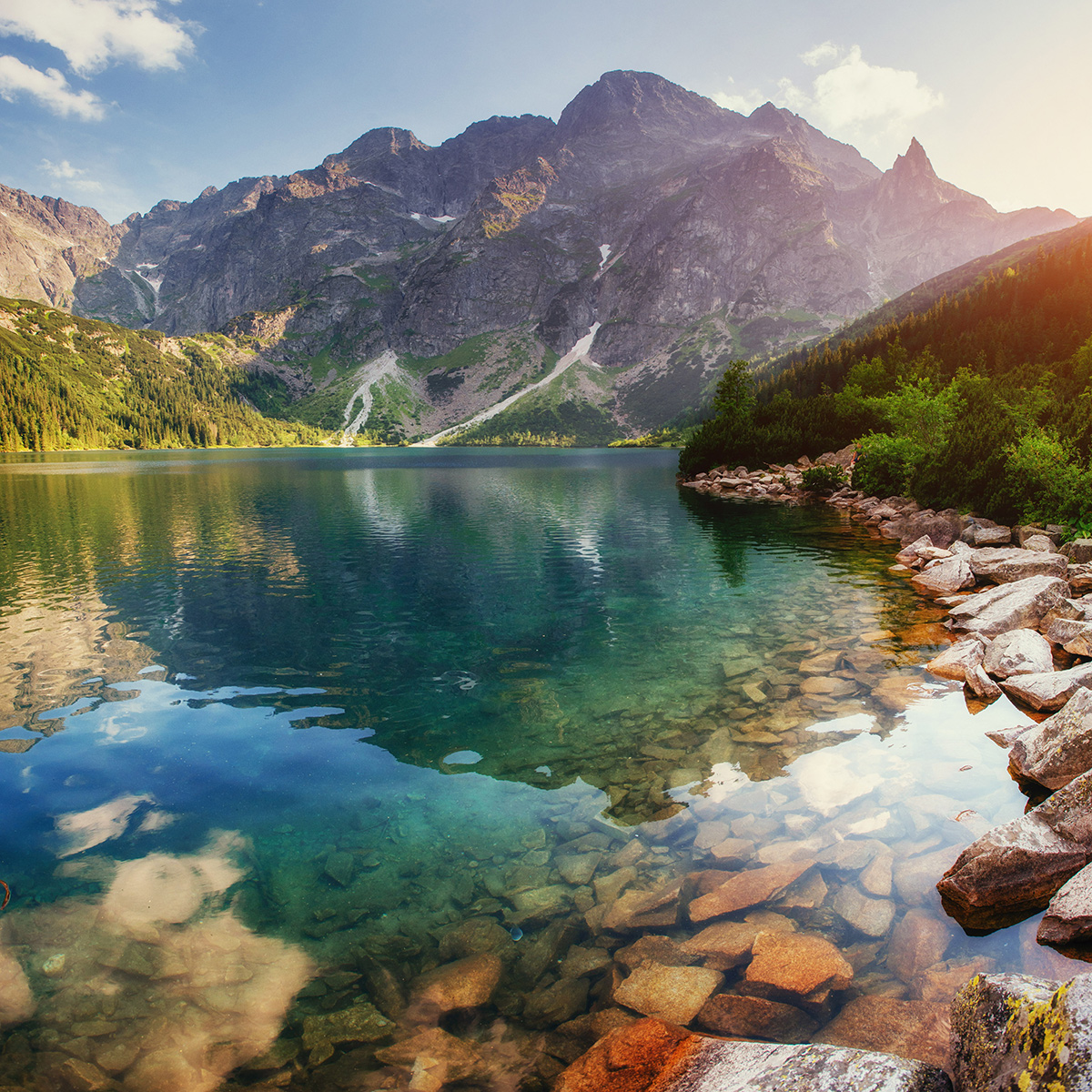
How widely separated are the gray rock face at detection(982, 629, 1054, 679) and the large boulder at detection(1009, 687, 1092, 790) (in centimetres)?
423

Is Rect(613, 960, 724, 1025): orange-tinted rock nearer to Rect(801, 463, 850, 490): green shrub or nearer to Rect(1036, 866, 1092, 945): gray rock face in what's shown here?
Rect(1036, 866, 1092, 945): gray rock face

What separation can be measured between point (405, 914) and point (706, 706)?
26.5 ft

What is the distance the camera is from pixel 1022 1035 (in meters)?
4.05

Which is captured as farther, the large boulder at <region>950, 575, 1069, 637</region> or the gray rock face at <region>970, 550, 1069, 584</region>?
the gray rock face at <region>970, 550, 1069, 584</region>

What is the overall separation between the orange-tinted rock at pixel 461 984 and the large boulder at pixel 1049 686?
1236 centimetres

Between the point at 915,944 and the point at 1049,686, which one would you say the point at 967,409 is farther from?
the point at 915,944

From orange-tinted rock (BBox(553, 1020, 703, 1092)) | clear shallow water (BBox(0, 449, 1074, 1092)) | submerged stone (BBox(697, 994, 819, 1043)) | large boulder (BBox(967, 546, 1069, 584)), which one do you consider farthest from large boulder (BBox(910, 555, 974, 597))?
orange-tinted rock (BBox(553, 1020, 703, 1092))

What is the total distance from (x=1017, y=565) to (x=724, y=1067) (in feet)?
81.3

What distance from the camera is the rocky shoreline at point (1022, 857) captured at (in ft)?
13.2

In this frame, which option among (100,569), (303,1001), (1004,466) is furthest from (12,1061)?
(1004,466)

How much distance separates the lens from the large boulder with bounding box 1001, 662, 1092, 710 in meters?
11.9

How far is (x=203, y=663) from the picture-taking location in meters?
17.0

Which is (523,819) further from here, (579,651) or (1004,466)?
(1004,466)

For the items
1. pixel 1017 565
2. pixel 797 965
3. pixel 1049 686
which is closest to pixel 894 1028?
pixel 797 965
